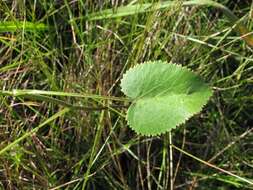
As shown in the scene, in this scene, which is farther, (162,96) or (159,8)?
(159,8)

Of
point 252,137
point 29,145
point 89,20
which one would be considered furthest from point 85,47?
point 252,137

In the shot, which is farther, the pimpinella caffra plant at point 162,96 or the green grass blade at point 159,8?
the green grass blade at point 159,8

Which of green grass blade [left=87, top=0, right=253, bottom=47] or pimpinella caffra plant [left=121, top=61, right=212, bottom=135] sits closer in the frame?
pimpinella caffra plant [left=121, top=61, right=212, bottom=135]

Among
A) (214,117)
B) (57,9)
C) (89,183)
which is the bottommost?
(89,183)

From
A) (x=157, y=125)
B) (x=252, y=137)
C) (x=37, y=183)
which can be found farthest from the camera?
(x=252, y=137)

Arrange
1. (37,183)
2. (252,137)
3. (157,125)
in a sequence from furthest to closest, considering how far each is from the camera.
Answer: (252,137) < (37,183) < (157,125)

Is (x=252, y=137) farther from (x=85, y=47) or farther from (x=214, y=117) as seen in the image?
(x=85, y=47)

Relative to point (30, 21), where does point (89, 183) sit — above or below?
below

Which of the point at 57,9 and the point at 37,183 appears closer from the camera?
the point at 37,183
